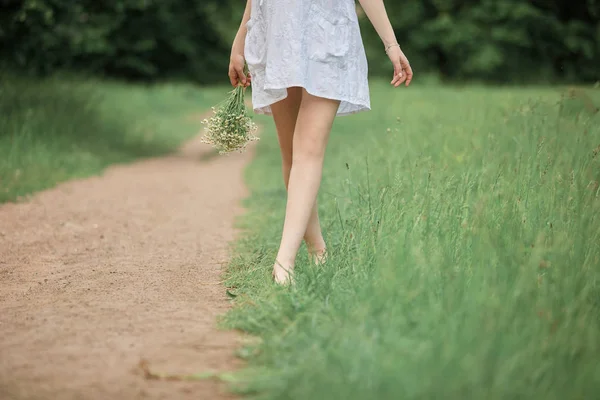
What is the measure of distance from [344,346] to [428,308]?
39cm

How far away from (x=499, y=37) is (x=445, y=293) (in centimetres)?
2532

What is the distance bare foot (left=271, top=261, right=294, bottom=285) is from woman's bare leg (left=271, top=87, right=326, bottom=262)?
28 cm

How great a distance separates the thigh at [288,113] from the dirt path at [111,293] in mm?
818

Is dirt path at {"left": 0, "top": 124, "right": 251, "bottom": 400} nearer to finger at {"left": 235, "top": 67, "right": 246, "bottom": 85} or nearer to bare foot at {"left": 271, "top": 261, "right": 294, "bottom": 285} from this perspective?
bare foot at {"left": 271, "top": 261, "right": 294, "bottom": 285}

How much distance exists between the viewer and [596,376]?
2.17 m

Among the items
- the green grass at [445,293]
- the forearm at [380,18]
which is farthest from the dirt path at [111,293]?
the forearm at [380,18]

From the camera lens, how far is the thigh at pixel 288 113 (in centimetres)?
362

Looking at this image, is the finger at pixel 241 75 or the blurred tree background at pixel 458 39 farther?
the blurred tree background at pixel 458 39

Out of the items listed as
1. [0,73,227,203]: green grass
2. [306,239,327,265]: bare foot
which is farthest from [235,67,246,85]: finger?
[0,73,227,203]: green grass

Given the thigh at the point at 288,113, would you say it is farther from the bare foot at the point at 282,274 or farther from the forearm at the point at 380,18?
the bare foot at the point at 282,274

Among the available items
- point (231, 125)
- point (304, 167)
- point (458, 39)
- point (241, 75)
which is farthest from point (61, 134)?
point (458, 39)

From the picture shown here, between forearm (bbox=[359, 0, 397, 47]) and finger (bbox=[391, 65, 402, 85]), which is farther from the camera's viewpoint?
forearm (bbox=[359, 0, 397, 47])

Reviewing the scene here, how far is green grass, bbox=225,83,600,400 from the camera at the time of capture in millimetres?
2170

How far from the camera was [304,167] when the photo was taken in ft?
11.3
